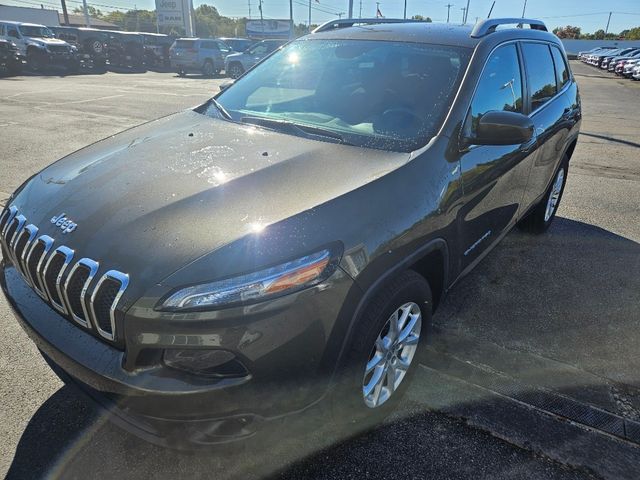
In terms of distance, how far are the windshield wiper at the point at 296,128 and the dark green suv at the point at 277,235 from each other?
1 cm

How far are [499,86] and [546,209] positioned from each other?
1929 millimetres

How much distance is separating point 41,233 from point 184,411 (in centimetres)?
99

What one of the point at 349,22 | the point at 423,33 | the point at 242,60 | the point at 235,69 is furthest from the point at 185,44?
the point at 423,33

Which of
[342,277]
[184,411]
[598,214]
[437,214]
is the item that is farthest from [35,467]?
[598,214]

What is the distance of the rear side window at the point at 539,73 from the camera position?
3403mm

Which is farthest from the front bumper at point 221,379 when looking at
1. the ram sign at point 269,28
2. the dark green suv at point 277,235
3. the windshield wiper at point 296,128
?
the ram sign at point 269,28

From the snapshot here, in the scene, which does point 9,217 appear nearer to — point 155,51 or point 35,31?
point 35,31

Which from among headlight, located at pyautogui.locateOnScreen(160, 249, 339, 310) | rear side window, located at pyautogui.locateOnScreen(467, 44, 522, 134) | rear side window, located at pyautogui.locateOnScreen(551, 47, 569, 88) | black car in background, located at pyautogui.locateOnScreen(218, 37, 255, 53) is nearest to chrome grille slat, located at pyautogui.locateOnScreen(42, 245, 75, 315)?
headlight, located at pyautogui.locateOnScreen(160, 249, 339, 310)

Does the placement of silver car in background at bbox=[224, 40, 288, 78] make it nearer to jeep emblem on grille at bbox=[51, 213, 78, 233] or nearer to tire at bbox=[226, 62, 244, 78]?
tire at bbox=[226, 62, 244, 78]

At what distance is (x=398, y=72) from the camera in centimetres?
279

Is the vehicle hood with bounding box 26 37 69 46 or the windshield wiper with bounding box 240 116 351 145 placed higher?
the vehicle hood with bounding box 26 37 69 46

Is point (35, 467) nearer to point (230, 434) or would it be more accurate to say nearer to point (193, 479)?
point (193, 479)

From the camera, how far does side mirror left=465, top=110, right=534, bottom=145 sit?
7.84 feet

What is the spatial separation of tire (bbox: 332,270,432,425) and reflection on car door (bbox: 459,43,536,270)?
0.53 metres
